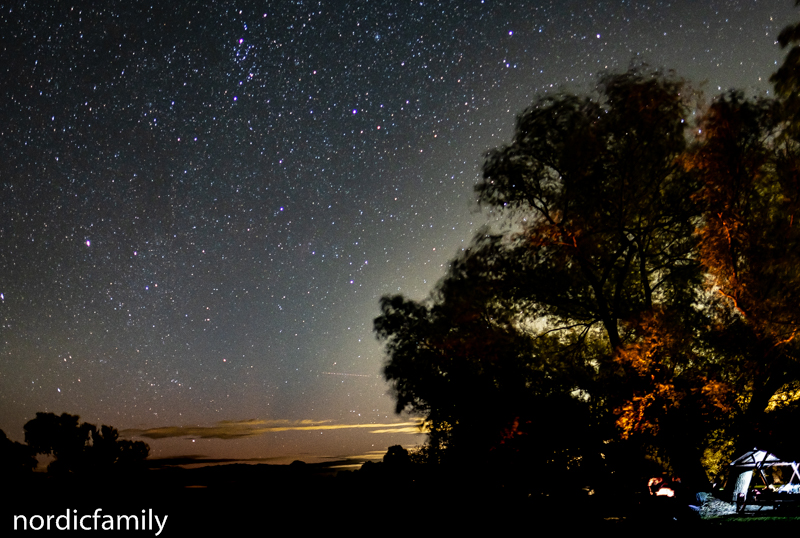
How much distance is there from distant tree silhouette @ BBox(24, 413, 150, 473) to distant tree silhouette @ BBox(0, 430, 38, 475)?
1.80 feet

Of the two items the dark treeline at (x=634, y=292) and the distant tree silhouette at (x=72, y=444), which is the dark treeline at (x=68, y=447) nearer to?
the distant tree silhouette at (x=72, y=444)

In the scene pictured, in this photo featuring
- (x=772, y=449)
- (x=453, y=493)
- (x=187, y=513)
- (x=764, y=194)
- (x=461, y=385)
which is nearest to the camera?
(x=187, y=513)

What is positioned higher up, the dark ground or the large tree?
the large tree

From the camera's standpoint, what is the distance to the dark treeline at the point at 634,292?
1370 cm

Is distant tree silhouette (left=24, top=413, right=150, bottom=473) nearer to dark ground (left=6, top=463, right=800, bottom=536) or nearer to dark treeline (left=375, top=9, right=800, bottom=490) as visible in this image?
dark ground (left=6, top=463, right=800, bottom=536)

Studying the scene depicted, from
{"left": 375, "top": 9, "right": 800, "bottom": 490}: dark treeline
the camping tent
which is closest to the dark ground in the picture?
the camping tent

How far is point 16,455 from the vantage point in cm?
Result: 3144

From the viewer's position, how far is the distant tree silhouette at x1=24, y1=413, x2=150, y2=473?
33491mm

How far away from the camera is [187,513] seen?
1175 centimetres

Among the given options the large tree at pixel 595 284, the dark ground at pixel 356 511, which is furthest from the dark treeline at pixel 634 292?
the dark ground at pixel 356 511

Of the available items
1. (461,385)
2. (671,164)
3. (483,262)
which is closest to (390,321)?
(461,385)

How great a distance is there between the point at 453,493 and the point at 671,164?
1306cm

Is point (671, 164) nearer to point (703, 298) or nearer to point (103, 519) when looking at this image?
point (703, 298)

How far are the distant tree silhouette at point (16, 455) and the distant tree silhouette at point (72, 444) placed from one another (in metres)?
0.55
